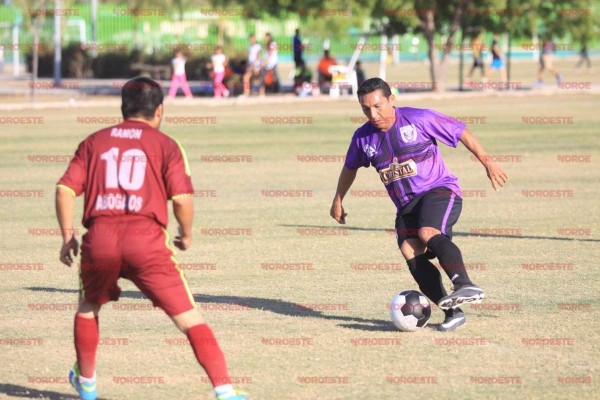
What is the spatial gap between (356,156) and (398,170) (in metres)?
0.36

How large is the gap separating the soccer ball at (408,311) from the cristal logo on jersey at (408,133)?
3.80 feet

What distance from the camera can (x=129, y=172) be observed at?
237 inches

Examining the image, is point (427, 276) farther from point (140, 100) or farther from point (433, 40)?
point (433, 40)

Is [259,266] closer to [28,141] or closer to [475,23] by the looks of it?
[28,141]

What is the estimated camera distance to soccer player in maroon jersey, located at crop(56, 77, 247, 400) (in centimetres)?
604

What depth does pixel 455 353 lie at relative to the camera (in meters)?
7.79

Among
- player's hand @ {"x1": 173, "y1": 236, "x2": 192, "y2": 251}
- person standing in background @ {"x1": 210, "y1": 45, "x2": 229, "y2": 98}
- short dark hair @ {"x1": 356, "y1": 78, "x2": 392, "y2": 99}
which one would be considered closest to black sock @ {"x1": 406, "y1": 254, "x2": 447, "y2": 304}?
short dark hair @ {"x1": 356, "y1": 78, "x2": 392, "y2": 99}

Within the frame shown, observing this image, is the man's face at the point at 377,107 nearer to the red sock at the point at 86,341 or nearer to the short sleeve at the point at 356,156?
the short sleeve at the point at 356,156

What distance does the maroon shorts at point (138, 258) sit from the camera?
6.05 meters

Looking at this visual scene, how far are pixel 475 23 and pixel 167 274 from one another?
34083 mm

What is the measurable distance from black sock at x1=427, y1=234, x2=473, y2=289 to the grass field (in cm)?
46

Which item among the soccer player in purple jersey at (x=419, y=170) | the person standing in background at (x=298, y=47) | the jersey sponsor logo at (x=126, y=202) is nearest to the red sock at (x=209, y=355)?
the jersey sponsor logo at (x=126, y=202)

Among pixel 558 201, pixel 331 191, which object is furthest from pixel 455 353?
pixel 331 191

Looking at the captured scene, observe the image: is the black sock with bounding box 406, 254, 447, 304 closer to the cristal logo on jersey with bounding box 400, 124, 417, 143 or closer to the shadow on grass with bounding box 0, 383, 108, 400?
the cristal logo on jersey with bounding box 400, 124, 417, 143
